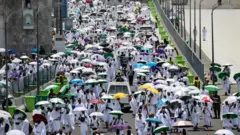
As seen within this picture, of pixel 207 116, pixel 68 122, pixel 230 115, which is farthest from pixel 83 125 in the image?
pixel 207 116

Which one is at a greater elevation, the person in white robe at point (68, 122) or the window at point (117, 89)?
the window at point (117, 89)

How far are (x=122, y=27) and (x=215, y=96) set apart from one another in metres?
40.4

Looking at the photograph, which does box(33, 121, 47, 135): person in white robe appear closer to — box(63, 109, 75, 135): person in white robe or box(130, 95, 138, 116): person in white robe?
box(63, 109, 75, 135): person in white robe

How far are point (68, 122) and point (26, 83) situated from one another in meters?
11.5

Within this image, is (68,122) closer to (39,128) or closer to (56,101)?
(56,101)

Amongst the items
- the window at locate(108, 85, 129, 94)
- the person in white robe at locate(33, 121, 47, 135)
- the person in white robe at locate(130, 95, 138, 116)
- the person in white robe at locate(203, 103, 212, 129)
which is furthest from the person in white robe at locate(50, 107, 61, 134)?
the window at locate(108, 85, 129, 94)

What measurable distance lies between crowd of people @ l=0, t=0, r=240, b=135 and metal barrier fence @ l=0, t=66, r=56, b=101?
28.1 inches

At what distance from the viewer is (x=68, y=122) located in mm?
35500

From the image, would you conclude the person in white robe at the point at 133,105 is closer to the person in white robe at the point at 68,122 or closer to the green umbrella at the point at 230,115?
the person in white robe at the point at 68,122

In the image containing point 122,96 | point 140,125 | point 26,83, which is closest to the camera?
point 140,125

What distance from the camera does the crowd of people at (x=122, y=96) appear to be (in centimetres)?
3400

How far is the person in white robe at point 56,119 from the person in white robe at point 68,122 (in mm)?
188

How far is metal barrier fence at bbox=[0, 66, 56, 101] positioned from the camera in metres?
44.1

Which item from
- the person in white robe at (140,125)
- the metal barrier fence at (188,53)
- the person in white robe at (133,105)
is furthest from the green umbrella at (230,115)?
the metal barrier fence at (188,53)
